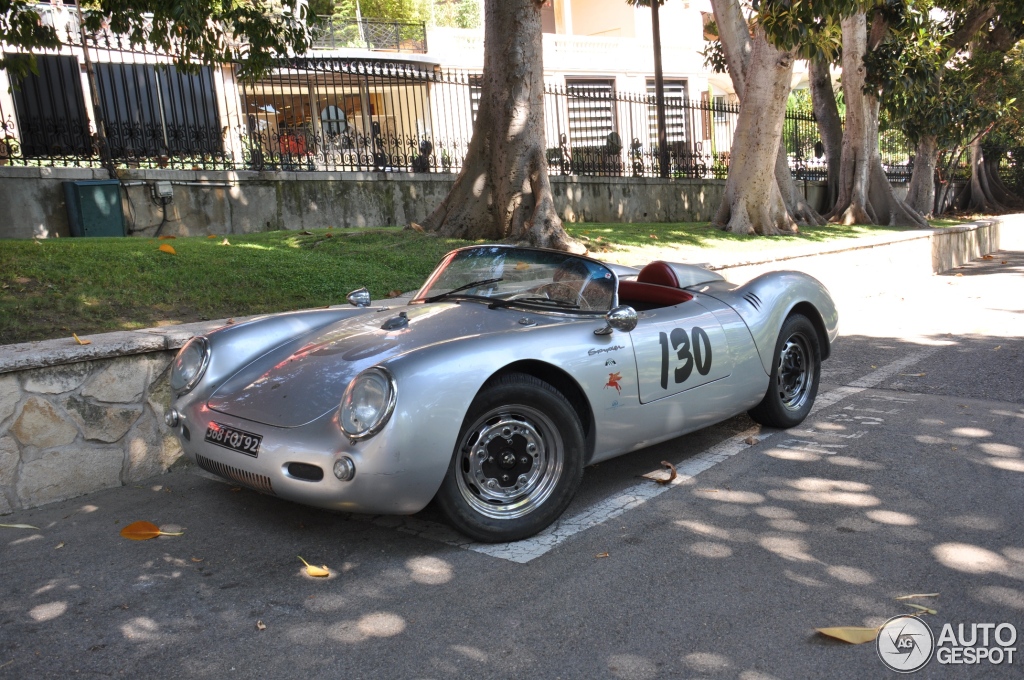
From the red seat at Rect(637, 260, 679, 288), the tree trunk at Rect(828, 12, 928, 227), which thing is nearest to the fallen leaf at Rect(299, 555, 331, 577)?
the red seat at Rect(637, 260, 679, 288)

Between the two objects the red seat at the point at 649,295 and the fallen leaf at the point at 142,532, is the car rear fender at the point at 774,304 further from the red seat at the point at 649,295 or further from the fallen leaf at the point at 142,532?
the fallen leaf at the point at 142,532

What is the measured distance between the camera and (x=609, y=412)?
4.00m

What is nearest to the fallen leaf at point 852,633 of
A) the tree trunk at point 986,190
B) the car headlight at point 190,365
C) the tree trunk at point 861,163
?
the car headlight at point 190,365

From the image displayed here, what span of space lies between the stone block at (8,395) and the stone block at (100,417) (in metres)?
0.24

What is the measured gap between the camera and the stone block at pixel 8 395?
4.27m

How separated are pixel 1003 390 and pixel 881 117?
68.0 feet

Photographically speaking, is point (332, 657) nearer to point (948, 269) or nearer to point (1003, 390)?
point (1003, 390)

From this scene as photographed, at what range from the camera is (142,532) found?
3.93m

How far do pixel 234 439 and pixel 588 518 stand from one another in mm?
1618

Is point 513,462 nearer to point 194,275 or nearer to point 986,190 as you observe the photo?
point 194,275


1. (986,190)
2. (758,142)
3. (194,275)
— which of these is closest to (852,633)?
(194,275)

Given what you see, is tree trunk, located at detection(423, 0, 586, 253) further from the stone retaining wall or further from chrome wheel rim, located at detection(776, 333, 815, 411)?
the stone retaining wall

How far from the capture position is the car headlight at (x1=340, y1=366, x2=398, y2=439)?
3283mm

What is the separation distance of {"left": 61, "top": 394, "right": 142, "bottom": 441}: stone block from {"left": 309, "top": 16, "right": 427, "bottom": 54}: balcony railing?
Result: 89.1ft
